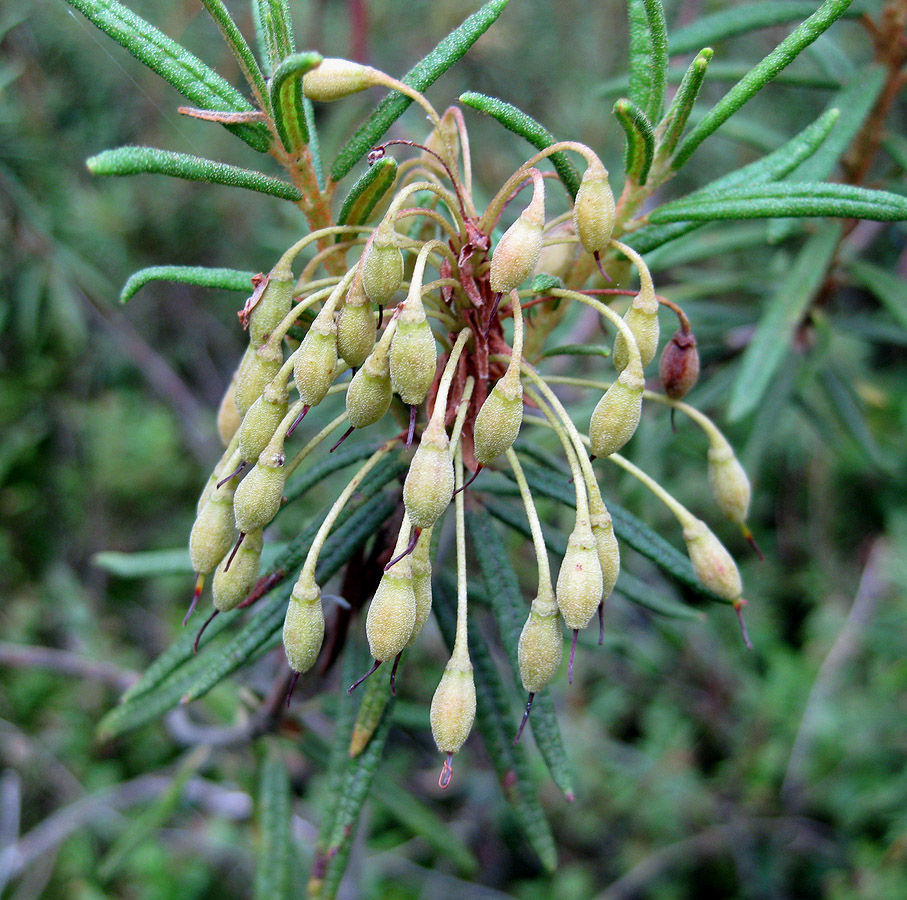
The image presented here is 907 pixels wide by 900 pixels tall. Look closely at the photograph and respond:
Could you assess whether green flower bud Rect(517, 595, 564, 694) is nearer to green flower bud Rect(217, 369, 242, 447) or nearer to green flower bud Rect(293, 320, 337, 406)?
green flower bud Rect(293, 320, 337, 406)

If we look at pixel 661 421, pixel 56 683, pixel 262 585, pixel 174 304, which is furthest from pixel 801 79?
pixel 56 683

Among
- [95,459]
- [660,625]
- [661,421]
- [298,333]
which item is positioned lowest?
[660,625]

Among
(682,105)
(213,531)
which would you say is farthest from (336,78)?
(213,531)

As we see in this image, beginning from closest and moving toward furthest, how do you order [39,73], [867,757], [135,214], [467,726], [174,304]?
1. [467,726]
2. [867,757]
3. [39,73]
4. [135,214]
5. [174,304]

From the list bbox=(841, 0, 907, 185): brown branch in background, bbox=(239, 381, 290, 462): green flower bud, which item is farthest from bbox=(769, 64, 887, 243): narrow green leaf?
bbox=(239, 381, 290, 462): green flower bud

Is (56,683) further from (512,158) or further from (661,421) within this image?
(512,158)

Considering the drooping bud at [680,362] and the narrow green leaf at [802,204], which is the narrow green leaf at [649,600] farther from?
the narrow green leaf at [802,204]
